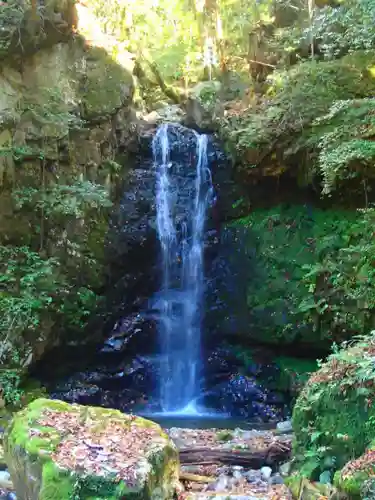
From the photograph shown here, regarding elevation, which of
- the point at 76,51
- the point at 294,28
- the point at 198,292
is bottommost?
the point at 198,292

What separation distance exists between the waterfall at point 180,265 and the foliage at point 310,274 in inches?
54.5

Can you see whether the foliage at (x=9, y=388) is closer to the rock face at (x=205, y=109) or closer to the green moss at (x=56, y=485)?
the green moss at (x=56, y=485)

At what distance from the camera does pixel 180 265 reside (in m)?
12.1

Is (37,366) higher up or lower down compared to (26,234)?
lower down

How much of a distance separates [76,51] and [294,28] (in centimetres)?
530

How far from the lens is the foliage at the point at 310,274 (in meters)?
8.81

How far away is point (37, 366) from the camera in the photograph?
10117 mm

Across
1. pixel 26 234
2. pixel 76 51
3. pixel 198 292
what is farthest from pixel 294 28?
pixel 26 234

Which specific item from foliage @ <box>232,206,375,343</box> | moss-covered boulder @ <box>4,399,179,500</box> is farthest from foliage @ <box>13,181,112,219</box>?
moss-covered boulder @ <box>4,399,179,500</box>

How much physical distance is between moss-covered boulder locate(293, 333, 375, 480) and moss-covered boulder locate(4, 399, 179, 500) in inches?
54.2

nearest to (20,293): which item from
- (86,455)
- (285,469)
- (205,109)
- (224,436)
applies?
(224,436)

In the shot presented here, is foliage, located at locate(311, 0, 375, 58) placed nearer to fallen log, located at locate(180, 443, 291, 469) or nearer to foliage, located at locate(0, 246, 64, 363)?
fallen log, located at locate(180, 443, 291, 469)

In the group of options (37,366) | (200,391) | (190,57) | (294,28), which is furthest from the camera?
(190,57)

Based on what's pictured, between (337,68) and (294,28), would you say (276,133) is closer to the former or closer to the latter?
(337,68)
